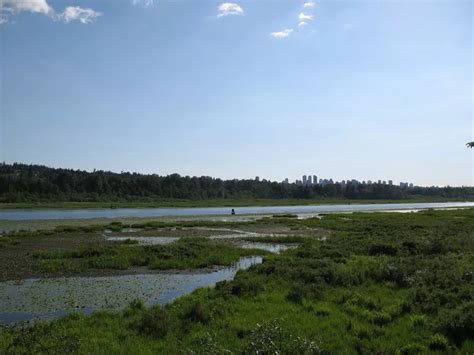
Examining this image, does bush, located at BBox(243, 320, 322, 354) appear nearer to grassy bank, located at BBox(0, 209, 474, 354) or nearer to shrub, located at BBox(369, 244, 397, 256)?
grassy bank, located at BBox(0, 209, 474, 354)

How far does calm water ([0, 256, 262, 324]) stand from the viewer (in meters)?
14.5

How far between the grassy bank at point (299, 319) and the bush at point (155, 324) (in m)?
0.03

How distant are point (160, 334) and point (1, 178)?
533 ft

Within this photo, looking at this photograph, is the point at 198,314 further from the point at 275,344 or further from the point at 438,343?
the point at 438,343

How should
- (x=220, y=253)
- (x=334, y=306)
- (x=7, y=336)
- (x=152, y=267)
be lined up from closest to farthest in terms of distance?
1. (x=7, y=336)
2. (x=334, y=306)
3. (x=152, y=267)
4. (x=220, y=253)

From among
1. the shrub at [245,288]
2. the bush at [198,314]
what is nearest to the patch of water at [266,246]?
the shrub at [245,288]

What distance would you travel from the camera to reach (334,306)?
13.8m

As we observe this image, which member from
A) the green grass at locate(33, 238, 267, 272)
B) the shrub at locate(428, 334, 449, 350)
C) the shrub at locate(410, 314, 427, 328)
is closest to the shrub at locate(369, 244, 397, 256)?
the green grass at locate(33, 238, 267, 272)

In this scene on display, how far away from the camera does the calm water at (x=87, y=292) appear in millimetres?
14531

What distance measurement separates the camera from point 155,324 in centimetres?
1150

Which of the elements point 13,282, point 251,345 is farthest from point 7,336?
point 13,282

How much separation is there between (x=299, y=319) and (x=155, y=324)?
4575 millimetres

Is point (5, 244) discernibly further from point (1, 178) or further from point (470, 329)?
point (1, 178)

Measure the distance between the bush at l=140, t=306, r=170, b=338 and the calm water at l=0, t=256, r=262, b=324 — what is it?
10.5 feet
